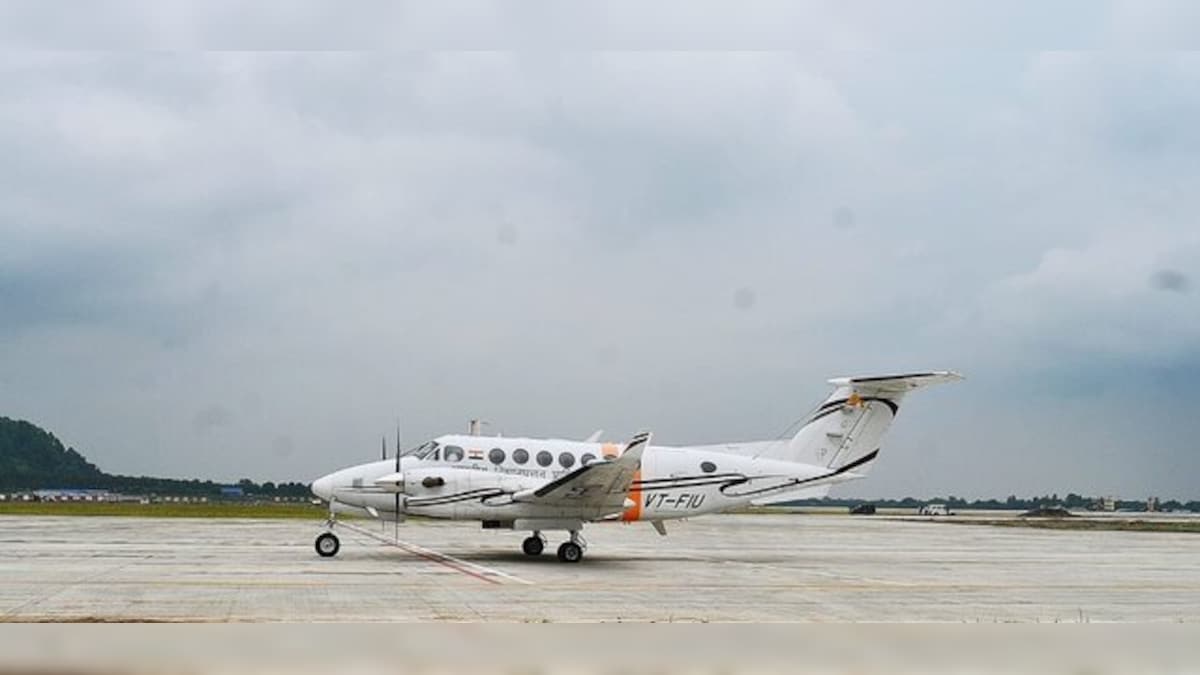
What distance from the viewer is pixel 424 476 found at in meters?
23.5

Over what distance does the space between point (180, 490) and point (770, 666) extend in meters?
131

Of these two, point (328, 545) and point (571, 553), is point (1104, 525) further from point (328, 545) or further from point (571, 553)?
point (328, 545)

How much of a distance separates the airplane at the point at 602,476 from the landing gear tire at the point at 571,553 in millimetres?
27

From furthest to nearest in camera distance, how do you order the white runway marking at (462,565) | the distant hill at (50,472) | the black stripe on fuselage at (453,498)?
the distant hill at (50,472) < the black stripe on fuselage at (453,498) < the white runway marking at (462,565)

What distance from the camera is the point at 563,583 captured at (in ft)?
59.2

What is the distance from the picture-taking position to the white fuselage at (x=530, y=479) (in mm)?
23500

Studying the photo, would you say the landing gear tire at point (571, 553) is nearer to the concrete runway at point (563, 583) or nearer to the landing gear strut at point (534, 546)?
the concrete runway at point (563, 583)

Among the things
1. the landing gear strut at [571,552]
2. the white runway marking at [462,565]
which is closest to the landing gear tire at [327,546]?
the white runway marking at [462,565]

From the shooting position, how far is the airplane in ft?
76.6

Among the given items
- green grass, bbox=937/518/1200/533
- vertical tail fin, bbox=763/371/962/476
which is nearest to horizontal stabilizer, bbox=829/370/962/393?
vertical tail fin, bbox=763/371/962/476

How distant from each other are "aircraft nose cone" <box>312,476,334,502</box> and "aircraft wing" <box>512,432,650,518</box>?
3869 mm

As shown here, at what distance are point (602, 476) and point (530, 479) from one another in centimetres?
210

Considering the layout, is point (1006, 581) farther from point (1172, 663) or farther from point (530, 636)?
point (530, 636)

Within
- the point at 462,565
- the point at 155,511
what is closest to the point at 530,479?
the point at 462,565
